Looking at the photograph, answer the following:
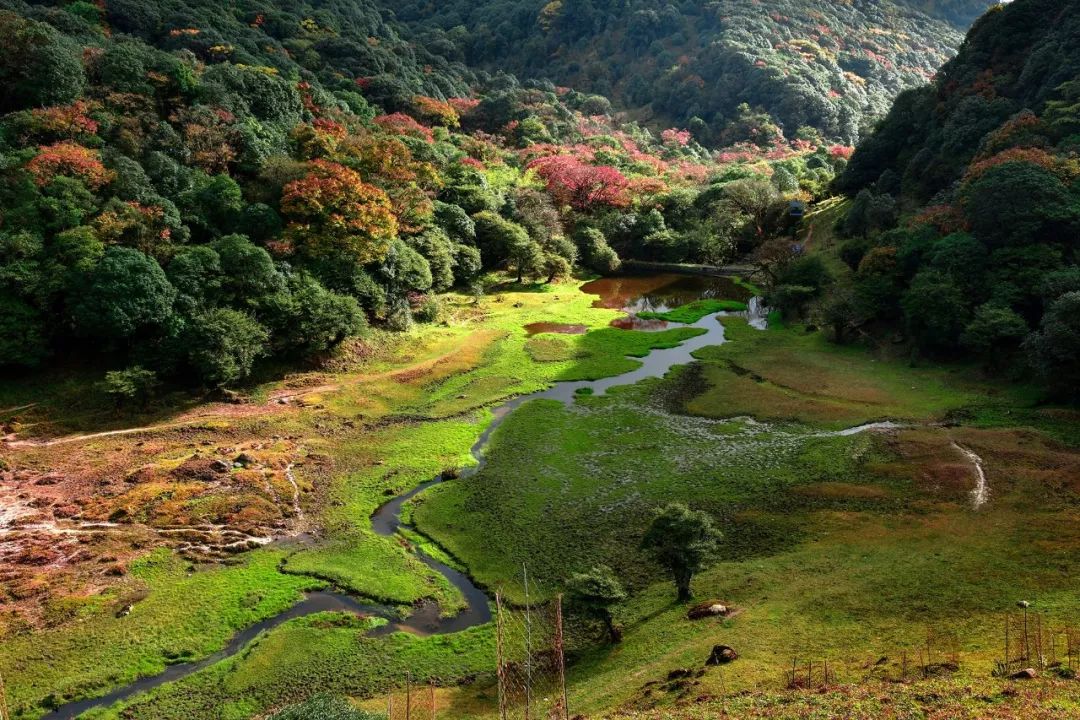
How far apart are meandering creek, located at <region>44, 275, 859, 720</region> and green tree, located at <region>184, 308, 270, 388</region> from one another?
14.2m

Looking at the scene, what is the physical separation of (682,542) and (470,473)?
1397 cm

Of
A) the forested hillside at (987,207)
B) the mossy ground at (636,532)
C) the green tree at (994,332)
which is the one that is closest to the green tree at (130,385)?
the mossy ground at (636,532)

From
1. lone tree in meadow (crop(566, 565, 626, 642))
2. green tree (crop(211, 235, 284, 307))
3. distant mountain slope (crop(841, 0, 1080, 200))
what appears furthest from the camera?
distant mountain slope (crop(841, 0, 1080, 200))

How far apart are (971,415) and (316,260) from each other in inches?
1636

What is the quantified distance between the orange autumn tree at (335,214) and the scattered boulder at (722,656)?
3889 cm

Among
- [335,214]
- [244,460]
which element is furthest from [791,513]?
[335,214]

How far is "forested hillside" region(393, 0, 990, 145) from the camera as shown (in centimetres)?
13188

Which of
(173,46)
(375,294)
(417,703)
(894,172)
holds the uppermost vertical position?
(173,46)

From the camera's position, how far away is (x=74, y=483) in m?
30.5

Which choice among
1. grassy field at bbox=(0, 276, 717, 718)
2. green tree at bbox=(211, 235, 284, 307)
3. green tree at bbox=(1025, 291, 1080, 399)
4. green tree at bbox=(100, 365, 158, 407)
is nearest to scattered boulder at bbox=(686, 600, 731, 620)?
grassy field at bbox=(0, 276, 717, 718)

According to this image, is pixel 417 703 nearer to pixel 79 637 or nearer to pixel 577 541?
pixel 577 541

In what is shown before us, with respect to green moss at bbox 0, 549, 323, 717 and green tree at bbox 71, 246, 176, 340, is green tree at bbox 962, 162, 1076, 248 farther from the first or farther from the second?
green tree at bbox 71, 246, 176, 340

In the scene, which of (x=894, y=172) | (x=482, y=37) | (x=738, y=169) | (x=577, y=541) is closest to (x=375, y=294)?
(x=577, y=541)

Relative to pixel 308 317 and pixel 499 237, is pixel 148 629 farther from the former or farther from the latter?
pixel 499 237
